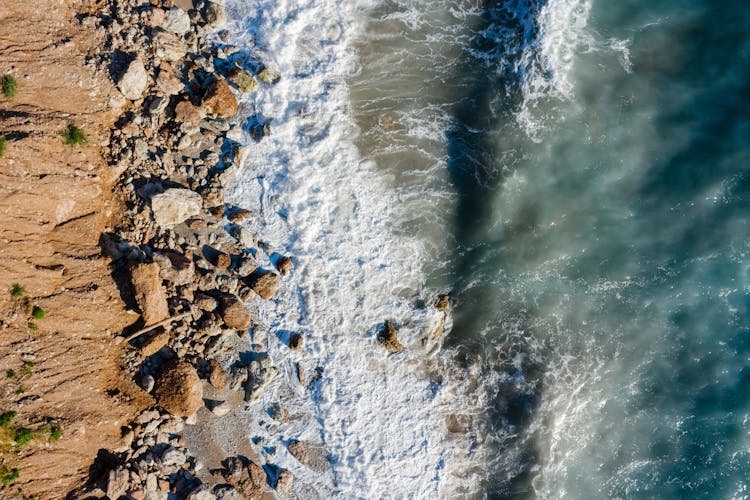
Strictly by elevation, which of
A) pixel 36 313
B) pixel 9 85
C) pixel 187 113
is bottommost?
pixel 36 313

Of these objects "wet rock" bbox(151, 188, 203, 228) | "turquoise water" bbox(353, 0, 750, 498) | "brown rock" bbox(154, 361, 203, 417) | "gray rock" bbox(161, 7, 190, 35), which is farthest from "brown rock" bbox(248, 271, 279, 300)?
"gray rock" bbox(161, 7, 190, 35)

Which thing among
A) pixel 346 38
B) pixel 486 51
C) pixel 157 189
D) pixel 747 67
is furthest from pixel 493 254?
pixel 157 189

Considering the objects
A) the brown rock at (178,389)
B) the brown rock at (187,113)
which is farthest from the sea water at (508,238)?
the brown rock at (178,389)

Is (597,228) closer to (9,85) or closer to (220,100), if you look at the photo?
(220,100)

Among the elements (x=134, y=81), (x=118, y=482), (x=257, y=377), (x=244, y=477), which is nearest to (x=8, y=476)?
(x=118, y=482)

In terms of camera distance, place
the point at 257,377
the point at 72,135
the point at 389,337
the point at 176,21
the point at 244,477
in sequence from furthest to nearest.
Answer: the point at 389,337 < the point at 244,477 < the point at 257,377 < the point at 176,21 < the point at 72,135

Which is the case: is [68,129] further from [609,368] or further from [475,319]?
[609,368]
